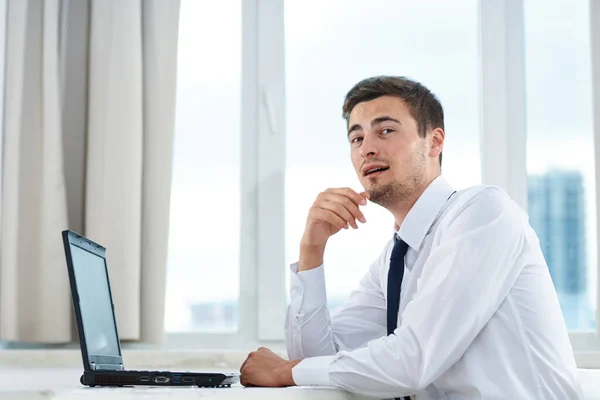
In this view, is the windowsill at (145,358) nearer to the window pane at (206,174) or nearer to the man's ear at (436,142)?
the window pane at (206,174)

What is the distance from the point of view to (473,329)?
4.43 feet

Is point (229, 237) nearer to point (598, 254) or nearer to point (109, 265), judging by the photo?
point (109, 265)

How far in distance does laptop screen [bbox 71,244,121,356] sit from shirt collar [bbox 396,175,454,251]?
67cm

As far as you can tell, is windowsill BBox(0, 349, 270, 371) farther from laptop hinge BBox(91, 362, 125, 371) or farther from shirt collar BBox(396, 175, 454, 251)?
shirt collar BBox(396, 175, 454, 251)

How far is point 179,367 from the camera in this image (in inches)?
92.7

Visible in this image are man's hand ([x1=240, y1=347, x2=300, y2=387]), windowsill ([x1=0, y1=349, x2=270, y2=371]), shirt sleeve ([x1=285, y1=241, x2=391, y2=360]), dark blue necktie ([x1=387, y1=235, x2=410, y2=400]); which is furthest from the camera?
windowsill ([x1=0, y1=349, x2=270, y2=371])

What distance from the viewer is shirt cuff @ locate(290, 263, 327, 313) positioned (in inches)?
68.6

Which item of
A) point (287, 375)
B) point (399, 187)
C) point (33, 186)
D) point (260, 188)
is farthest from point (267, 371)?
point (33, 186)

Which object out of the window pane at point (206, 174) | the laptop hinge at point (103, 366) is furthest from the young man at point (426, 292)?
the window pane at point (206, 174)

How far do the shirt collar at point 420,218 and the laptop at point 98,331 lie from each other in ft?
1.55

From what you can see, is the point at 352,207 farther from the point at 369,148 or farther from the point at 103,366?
the point at 103,366

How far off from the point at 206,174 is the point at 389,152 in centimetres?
106

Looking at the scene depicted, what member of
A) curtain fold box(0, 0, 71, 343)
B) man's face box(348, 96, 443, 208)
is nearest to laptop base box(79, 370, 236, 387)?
man's face box(348, 96, 443, 208)

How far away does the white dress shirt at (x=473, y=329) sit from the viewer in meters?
1.32
